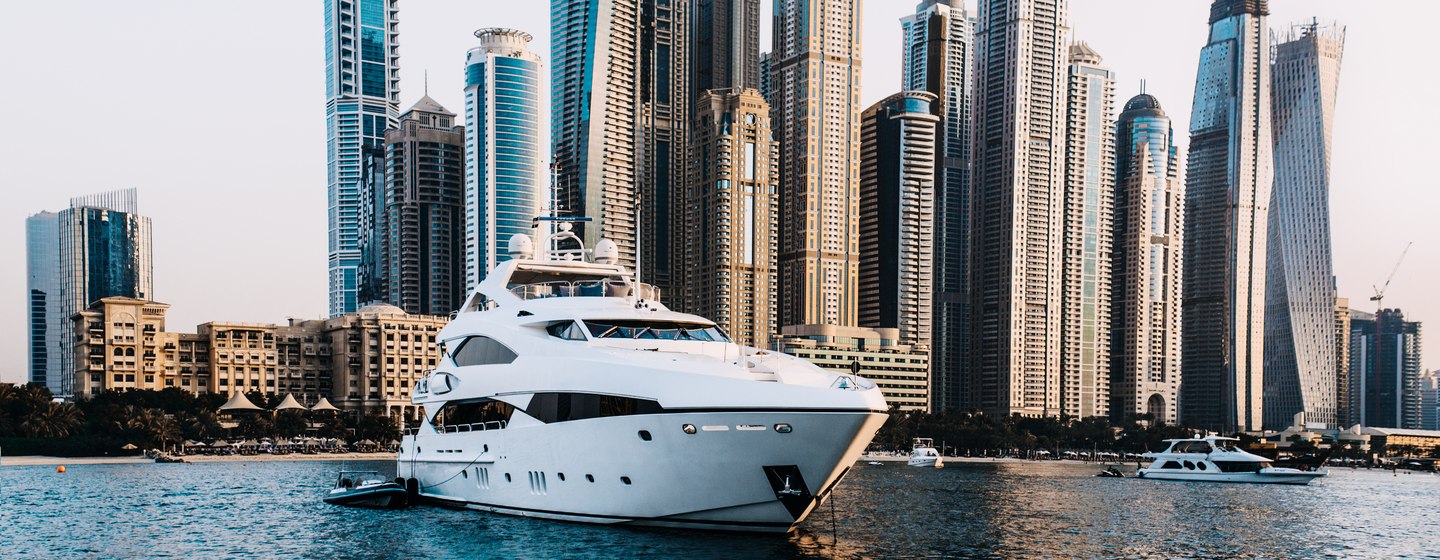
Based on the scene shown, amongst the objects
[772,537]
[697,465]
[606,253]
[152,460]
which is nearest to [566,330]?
[697,465]

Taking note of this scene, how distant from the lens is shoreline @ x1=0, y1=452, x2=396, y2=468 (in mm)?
107750

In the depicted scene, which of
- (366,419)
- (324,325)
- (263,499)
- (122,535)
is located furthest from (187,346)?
(122,535)

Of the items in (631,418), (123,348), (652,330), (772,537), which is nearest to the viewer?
(631,418)

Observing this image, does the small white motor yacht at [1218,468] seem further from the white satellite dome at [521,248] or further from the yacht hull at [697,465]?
the yacht hull at [697,465]

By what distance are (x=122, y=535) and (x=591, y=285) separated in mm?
18653

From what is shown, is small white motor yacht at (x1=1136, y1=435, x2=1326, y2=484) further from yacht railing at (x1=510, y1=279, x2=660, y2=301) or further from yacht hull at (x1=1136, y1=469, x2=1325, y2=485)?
yacht railing at (x1=510, y1=279, x2=660, y2=301)

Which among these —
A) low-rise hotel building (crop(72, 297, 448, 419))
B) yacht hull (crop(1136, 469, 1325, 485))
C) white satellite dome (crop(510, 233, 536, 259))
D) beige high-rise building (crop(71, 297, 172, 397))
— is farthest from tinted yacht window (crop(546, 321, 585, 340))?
beige high-rise building (crop(71, 297, 172, 397))

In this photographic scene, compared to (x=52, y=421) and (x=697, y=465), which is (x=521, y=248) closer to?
(x=697, y=465)

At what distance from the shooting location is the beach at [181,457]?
107812mm

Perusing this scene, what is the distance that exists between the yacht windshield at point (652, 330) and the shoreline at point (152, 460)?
81266mm

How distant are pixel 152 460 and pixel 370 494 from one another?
7519 centimetres

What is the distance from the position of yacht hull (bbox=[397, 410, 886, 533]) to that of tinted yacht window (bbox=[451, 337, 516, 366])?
11.4 feet

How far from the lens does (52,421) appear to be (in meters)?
118

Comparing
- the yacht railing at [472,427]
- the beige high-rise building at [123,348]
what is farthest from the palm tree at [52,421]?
the yacht railing at [472,427]
